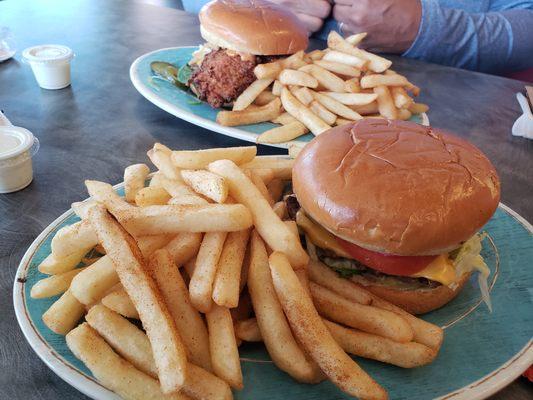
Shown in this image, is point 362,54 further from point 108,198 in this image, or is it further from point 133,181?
point 108,198

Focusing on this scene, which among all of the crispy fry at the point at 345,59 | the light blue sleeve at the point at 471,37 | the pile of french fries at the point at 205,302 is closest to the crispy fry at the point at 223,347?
the pile of french fries at the point at 205,302

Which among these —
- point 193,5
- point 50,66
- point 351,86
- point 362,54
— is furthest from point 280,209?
point 193,5

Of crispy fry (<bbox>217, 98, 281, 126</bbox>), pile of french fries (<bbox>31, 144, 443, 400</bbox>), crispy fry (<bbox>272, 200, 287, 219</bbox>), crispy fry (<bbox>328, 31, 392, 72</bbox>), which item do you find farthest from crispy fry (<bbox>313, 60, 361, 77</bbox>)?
pile of french fries (<bbox>31, 144, 443, 400</bbox>)

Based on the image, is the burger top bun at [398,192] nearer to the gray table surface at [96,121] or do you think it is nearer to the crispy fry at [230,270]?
the crispy fry at [230,270]

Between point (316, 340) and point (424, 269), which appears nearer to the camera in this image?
point (316, 340)

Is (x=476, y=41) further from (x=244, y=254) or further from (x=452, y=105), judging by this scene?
(x=244, y=254)

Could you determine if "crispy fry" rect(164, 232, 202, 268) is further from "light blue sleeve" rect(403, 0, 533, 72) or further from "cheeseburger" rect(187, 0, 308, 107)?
"light blue sleeve" rect(403, 0, 533, 72)
